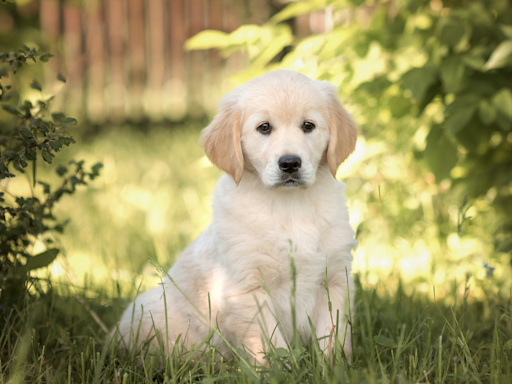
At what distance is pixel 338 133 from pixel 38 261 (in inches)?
56.4

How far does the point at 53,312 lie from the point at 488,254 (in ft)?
8.36

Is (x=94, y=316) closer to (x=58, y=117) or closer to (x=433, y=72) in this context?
(x=58, y=117)

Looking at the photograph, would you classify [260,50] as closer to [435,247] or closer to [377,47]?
[377,47]

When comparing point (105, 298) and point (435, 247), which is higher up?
point (435, 247)

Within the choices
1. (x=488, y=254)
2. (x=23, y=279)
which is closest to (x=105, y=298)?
(x=23, y=279)

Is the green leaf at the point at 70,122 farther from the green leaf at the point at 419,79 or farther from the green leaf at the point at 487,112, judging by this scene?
the green leaf at the point at 487,112

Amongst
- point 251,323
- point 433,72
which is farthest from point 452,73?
point 251,323

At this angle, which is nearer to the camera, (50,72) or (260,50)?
(260,50)

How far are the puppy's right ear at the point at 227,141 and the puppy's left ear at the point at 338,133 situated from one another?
40cm

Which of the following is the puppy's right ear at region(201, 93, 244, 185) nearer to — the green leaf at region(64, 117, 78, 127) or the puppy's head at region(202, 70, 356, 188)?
the puppy's head at region(202, 70, 356, 188)

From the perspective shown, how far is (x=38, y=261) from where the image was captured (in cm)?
221

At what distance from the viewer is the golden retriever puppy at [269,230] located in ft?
6.66

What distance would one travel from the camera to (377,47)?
10.5ft

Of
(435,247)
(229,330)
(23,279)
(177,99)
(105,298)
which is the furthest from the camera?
(177,99)
